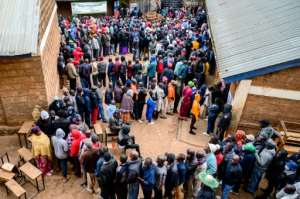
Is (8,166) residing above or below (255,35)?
below

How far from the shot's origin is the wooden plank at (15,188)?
7699mm

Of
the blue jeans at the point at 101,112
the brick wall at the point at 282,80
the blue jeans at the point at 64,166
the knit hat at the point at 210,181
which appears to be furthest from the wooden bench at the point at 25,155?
the brick wall at the point at 282,80

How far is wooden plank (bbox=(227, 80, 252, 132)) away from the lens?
9.80 m

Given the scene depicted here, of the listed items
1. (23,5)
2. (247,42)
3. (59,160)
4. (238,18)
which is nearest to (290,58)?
(247,42)

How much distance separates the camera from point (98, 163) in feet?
24.1

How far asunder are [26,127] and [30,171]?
81.2 inches

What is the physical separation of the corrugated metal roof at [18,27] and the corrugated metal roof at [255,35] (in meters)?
5.85

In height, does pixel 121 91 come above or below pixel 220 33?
below

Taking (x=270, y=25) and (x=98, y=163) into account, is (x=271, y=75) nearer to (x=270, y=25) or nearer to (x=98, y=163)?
(x=270, y=25)

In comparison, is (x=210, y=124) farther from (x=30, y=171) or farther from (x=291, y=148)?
(x=30, y=171)

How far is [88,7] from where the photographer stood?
73.6ft

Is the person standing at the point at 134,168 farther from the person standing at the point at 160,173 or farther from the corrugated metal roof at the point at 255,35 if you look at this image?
the corrugated metal roof at the point at 255,35

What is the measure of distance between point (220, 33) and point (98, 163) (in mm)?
8219

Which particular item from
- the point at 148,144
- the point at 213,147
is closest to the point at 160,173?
the point at 213,147
